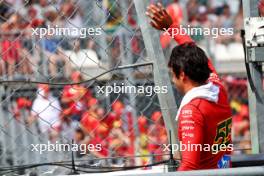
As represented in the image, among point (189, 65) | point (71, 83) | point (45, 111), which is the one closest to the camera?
point (189, 65)

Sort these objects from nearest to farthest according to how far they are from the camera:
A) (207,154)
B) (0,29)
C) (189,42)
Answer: (207,154)
(189,42)
(0,29)

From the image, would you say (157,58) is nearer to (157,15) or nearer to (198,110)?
(157,15)

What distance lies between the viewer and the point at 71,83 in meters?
3.00

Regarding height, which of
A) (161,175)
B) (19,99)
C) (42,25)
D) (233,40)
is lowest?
(161,175)

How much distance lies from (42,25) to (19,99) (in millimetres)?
953

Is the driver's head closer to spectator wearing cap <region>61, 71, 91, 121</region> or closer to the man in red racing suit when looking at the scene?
the man in red racing suit

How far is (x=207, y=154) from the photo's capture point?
107 inches

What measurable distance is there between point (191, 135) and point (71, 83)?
0.62 m

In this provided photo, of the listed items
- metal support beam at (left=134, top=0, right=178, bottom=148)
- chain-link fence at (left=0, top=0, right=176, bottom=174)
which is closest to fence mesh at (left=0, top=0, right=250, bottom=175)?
chain-link fence at (left=0, top=0, right=176, bottom=174)

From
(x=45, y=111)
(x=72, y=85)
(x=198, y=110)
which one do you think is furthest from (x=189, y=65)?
(x=45, y=111)

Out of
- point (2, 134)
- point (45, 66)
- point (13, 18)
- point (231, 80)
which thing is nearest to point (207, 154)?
point (2, 134)

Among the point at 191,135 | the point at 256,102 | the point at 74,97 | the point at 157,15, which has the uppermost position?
the point at 157,15

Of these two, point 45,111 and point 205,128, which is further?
point 45,111

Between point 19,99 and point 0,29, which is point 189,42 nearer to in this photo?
point 0,29
